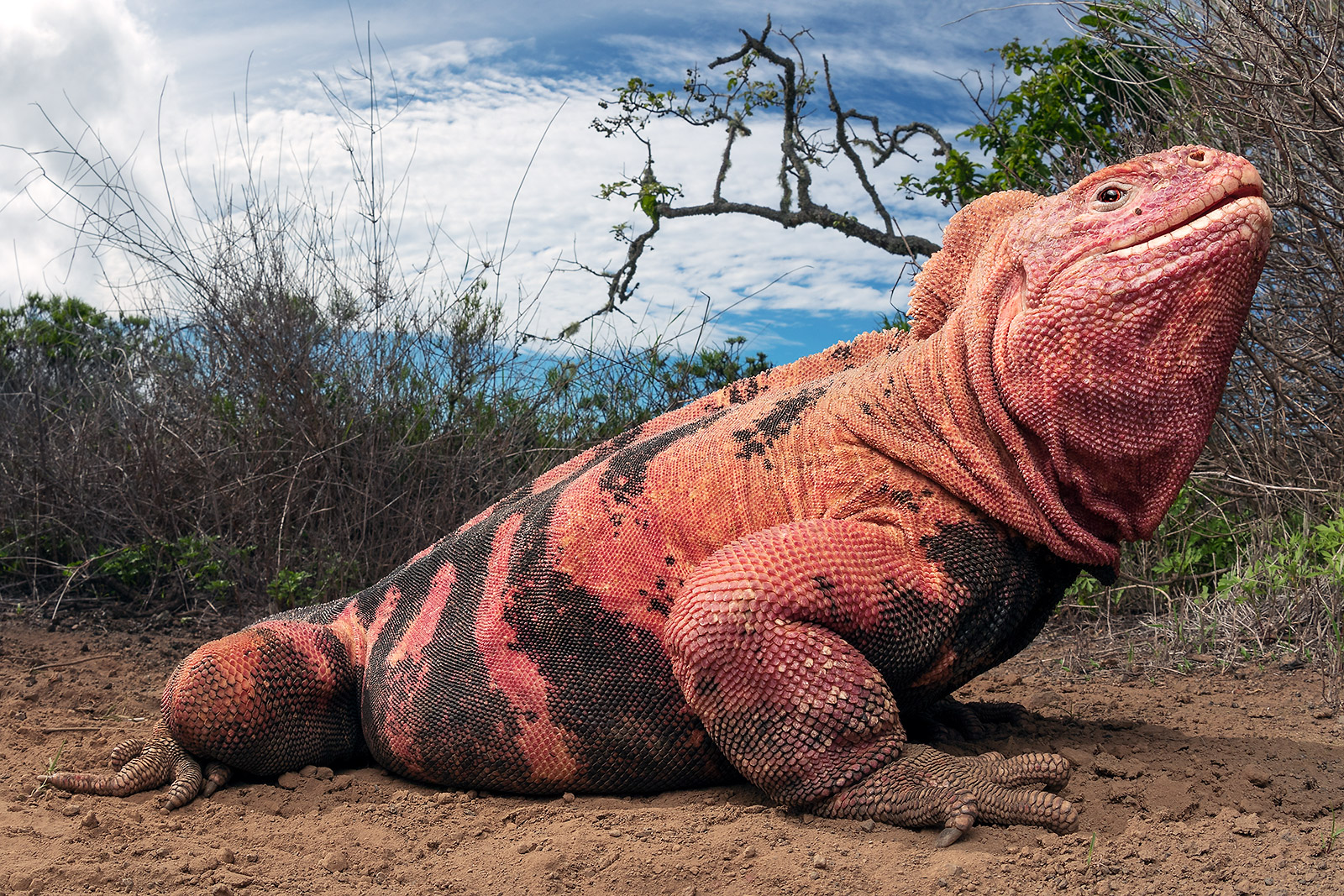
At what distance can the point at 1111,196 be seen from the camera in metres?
2.92

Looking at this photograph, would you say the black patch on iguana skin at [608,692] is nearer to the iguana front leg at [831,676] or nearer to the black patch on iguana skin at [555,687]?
the black patch on iguana skin at [555,687]

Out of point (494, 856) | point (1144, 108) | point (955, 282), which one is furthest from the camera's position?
point (1144, 108)

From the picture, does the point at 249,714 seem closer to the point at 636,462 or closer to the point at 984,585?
the point at 636,462

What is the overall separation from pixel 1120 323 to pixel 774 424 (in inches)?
43.3

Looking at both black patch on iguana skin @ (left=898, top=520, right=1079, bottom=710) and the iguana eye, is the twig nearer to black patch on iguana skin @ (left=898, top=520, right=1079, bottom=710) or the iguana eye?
black patch on iguana skin @ (left=898, top=520, right=1079, bottom=710)

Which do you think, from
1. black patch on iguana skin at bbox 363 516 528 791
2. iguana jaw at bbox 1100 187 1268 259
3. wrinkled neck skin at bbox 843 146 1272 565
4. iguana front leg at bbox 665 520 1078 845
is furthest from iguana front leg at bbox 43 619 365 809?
iguana jaw at bbox 1100 187 1268 259

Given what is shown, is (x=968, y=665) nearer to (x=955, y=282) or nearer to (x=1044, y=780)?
(x=1044, y=780)

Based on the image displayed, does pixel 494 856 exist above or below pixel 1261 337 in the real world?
below

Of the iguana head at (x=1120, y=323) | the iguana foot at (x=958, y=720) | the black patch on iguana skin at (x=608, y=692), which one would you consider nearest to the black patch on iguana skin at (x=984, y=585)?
the iguana head at (x=1120, y=323)

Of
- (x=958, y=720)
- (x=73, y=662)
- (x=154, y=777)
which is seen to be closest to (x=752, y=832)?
(x=958, y=720)

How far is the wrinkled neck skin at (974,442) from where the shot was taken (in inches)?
120

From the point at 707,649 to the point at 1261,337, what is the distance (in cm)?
425

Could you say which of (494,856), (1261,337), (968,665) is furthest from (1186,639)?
(494,856)

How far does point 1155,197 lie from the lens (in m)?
2.83
